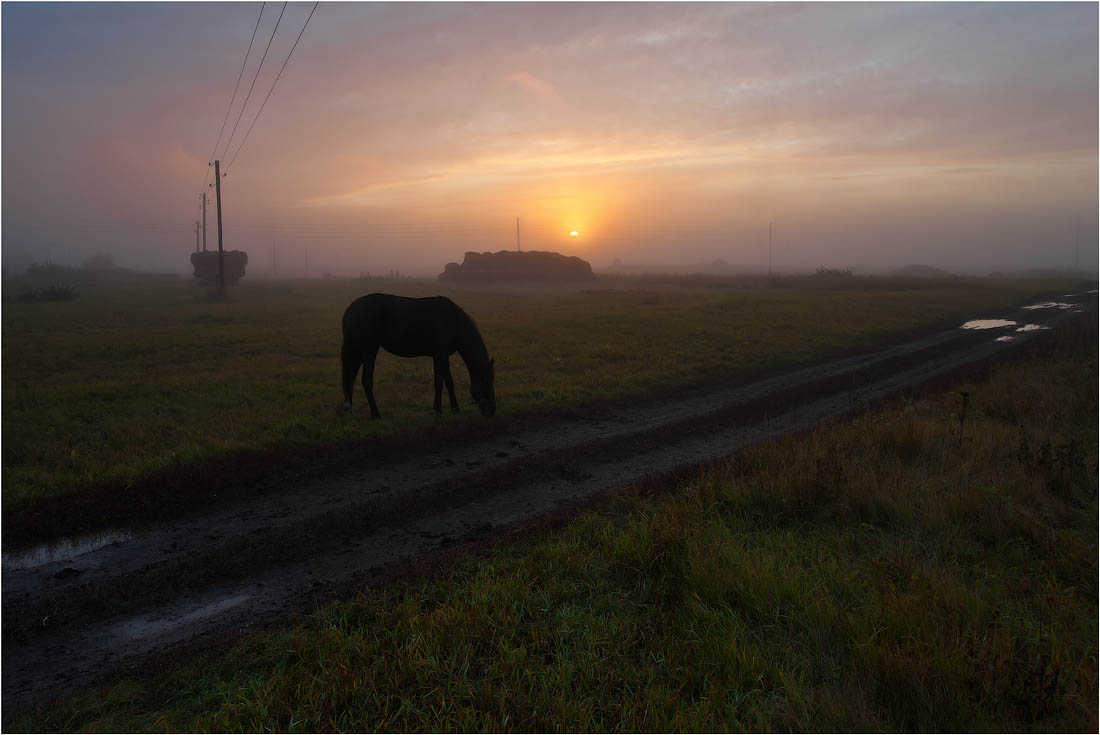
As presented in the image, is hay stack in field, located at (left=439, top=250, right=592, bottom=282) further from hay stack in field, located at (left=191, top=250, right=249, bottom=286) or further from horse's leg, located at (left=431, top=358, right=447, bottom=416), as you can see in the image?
horse's leg, located at (left=431, top=358, right=447, bottom=416)

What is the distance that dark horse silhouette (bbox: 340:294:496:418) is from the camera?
39.0 ft

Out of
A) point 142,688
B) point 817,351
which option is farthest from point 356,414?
point 817,351

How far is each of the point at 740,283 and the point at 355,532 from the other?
76.5 m

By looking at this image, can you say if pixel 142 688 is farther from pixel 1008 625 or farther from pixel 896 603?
pixel 1008 625

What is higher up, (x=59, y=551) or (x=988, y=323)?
(x=988, y=323)

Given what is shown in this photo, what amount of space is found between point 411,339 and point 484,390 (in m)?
1.80

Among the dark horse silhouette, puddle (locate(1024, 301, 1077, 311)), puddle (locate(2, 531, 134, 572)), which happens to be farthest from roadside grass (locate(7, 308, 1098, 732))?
puddle (locate(1024, 301, 1077, 311))

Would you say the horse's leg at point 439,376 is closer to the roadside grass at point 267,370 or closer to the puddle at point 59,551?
the roadside grass at point 267,370

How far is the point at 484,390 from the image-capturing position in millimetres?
12086

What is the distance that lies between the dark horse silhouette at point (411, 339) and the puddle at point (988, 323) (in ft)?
88.7

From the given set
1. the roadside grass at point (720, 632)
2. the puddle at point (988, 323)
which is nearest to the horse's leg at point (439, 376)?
the roadside grass at point (720, 632)

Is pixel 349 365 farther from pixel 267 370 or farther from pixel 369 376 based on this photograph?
pixel 267 370

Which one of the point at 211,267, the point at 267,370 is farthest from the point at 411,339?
the point at 211,267

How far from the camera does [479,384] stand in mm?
12148
